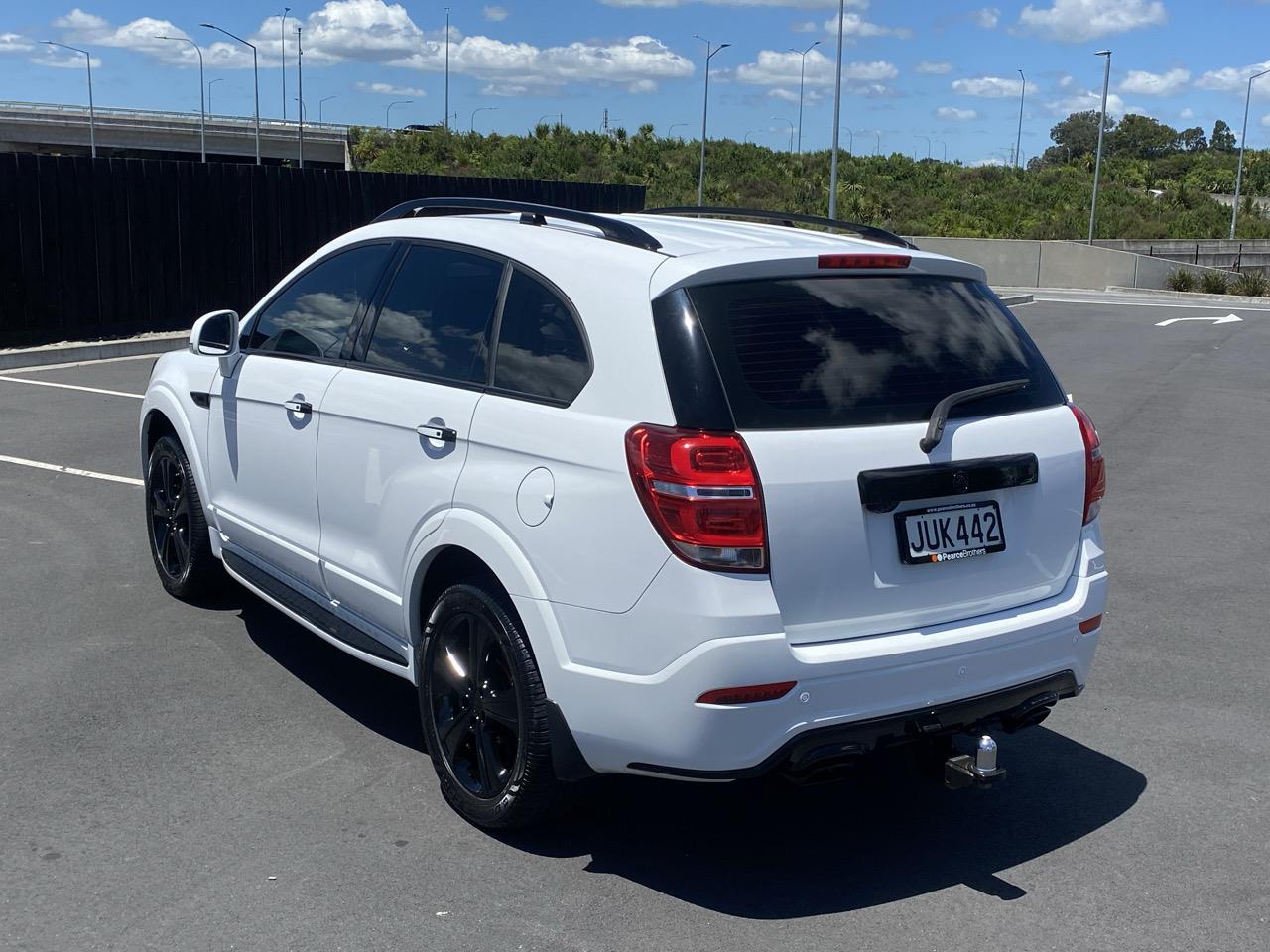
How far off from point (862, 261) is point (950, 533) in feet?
2.74

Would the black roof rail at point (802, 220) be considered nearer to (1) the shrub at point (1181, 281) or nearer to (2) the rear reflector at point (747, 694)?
(2) the rear reflector at point (747, 694)

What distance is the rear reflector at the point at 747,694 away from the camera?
3.40 meters

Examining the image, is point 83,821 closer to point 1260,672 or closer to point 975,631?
point 975,631

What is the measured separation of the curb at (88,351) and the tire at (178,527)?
9645 millimetres

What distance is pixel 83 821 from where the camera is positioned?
4.10 metres

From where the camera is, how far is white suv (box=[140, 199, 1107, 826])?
3449 millimetres

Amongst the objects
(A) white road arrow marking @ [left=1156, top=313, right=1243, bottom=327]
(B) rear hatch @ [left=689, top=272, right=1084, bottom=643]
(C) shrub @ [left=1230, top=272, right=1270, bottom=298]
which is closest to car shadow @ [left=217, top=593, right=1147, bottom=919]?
(B) rear hatch @ [left=689, top=272, right=1084, bottom=643]

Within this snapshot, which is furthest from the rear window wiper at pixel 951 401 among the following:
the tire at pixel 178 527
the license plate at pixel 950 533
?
the tire at pixel 178 527

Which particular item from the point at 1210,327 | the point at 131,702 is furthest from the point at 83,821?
the point at 1210,327

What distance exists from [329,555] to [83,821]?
120cm

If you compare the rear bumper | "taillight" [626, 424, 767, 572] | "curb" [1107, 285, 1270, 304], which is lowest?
"curb" [1107, 285, 1270, 304]

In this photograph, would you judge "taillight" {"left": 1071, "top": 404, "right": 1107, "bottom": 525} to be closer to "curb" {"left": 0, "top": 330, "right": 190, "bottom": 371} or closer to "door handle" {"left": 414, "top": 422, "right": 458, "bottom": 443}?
"door handle" {"left": 414, "top": 422, "right": 458, "bottom": 443}

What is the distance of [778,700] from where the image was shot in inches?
135

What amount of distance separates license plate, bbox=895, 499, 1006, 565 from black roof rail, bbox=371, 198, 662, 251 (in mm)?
1061
